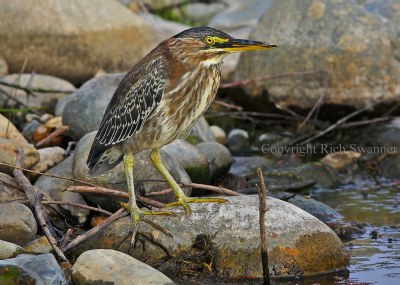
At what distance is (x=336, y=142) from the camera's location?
10766mm

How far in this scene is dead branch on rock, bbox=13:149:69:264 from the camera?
604 centimetres

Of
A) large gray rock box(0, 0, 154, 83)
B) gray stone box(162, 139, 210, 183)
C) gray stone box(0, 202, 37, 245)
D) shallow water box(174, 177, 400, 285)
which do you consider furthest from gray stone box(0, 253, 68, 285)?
large gray rock box(0, 0, 154, 83)

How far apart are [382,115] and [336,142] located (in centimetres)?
66

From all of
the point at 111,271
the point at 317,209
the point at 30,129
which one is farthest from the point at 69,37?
the point at 111,271

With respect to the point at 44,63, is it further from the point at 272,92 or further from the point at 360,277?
the point at 360,277

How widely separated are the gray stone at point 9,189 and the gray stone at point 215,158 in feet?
6.84

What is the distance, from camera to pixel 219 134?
420 inches

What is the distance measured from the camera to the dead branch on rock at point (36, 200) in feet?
→ 19.8

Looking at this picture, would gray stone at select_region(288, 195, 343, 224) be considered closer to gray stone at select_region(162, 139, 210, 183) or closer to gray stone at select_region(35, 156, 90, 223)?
gray stone at select_region(162, 139, 210, 183)

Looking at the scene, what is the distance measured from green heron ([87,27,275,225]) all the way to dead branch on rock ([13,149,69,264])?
2.12 ft

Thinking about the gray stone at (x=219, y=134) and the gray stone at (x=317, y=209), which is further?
the gray stone at (x=219, y=134)

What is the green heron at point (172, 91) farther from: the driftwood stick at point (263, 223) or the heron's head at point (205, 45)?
the driftwood stick at point (263, 223)

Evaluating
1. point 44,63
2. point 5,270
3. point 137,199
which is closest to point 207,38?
point 137,199

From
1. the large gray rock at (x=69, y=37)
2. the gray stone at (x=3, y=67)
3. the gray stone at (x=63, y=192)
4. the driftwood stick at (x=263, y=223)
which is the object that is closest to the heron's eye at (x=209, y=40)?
the driftwood stick at (x=263, y=223)
